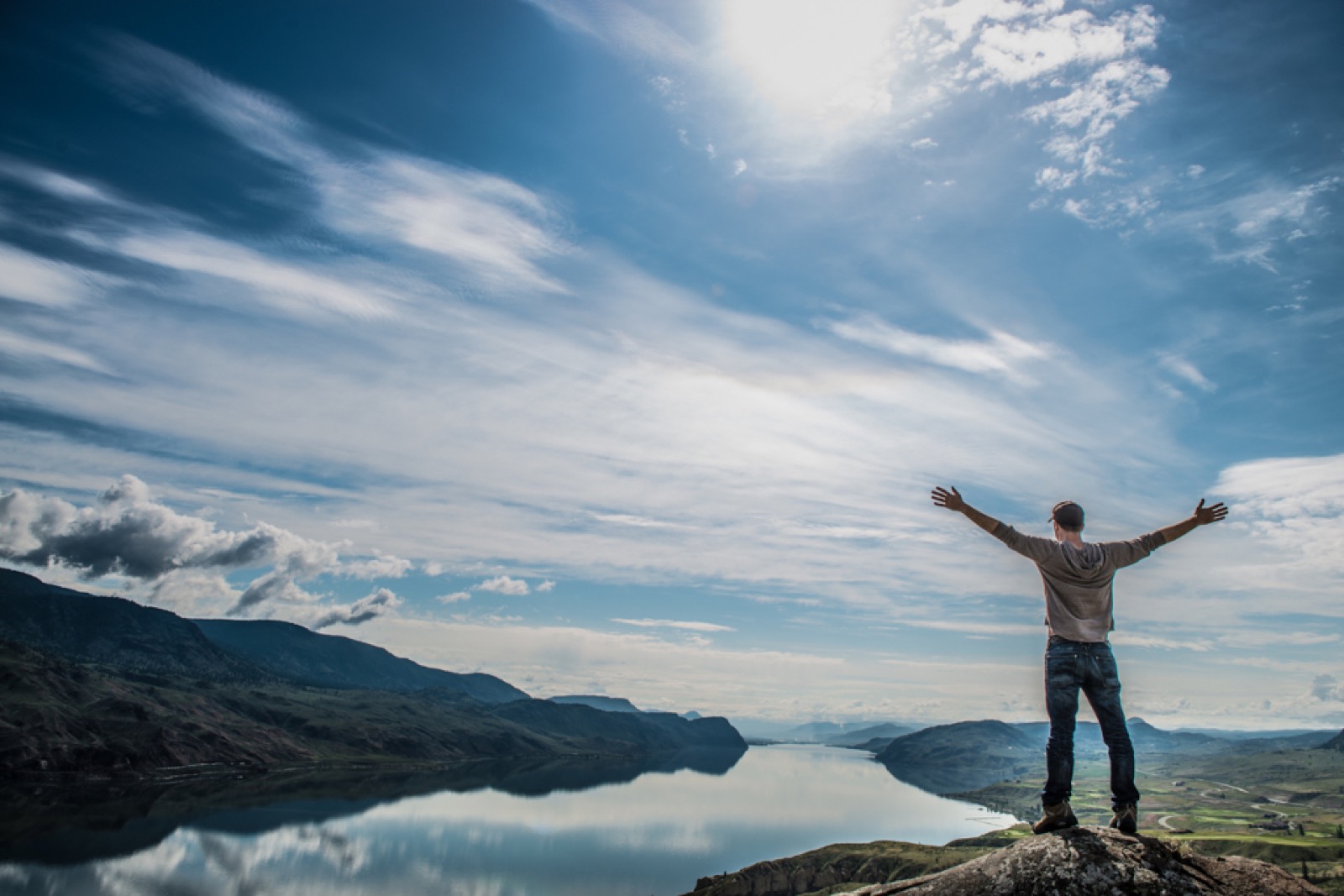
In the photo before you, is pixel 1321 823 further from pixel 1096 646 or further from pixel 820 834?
pixel 1096 646

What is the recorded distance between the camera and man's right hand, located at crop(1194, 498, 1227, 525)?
9.55 metres

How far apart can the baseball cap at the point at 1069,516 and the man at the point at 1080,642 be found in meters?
0.31

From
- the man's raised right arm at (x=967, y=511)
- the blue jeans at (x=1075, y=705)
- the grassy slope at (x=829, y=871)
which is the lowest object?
the grassy slope at (x=829, y=871)

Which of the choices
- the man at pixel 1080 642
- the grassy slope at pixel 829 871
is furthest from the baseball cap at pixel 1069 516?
the grassy slope at pixel 829 871

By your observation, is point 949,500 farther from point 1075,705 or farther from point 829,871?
point 829,871

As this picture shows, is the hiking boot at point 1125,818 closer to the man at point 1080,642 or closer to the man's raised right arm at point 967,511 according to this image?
the man at point 1080,642

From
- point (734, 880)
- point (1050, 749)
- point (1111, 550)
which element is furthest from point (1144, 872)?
point (734, 880)

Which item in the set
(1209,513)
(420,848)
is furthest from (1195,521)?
(420,848)

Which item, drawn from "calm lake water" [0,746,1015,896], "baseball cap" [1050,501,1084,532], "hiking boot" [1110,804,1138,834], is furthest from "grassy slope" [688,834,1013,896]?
"baseball cap" [1050,501,1084,532]

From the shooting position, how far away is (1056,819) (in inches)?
375

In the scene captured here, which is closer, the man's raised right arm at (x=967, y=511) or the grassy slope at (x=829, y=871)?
the man's raised right arm at (x=967, y=511)

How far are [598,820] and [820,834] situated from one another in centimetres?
5203

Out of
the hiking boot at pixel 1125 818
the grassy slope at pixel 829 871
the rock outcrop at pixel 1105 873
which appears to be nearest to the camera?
the rock outcrop at pixel 1105 873

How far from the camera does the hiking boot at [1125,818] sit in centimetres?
931
